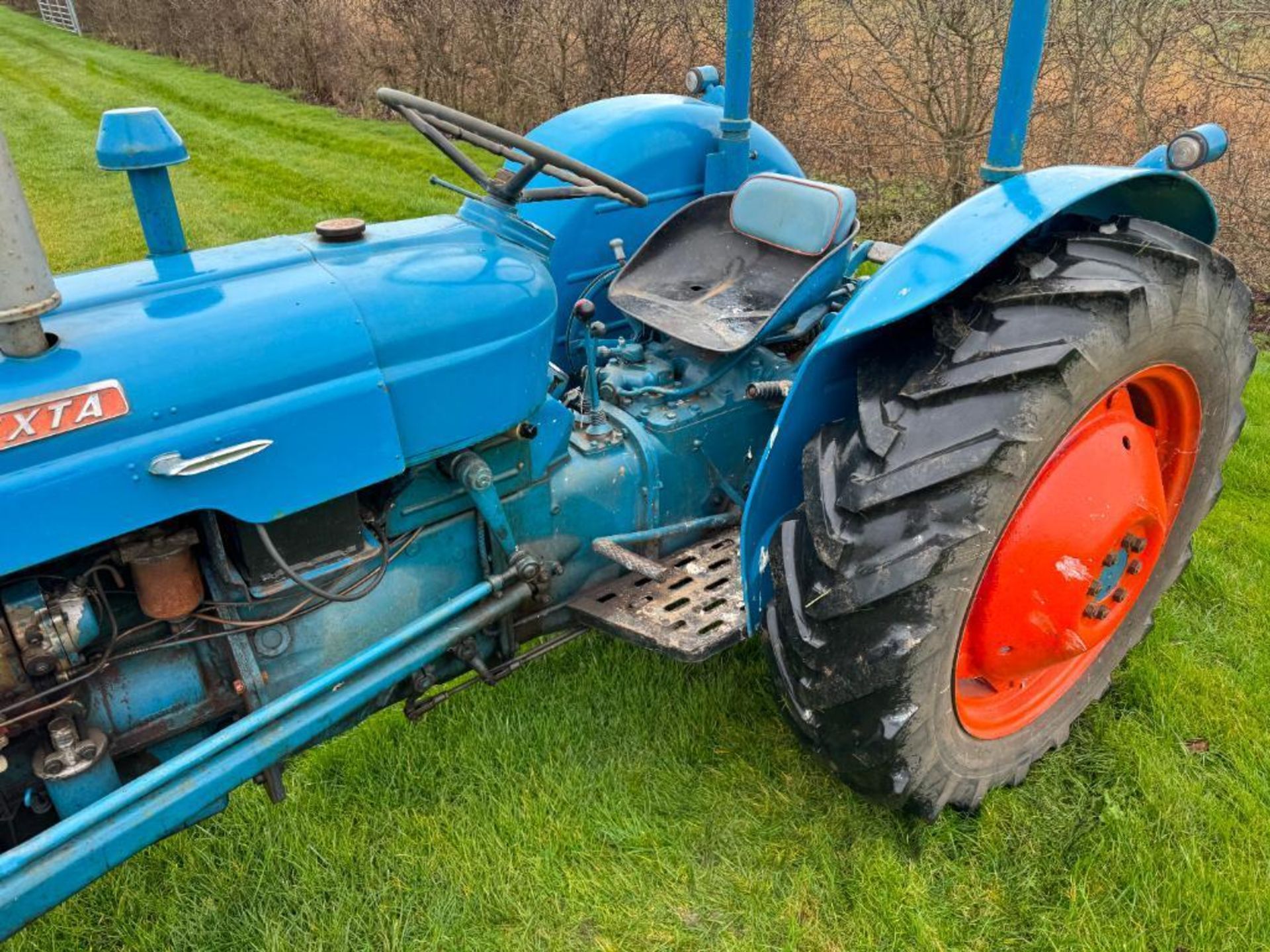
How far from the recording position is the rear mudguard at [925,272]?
1693 millimetres

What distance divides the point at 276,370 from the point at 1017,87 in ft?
4.78

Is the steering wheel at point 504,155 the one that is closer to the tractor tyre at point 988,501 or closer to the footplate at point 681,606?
the tractor tyre at point 988,501

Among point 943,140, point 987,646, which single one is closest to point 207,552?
point 987,646

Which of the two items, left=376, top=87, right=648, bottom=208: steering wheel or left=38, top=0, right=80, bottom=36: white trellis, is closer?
left=376, top=87, right=648, bottom=208: steering wheel

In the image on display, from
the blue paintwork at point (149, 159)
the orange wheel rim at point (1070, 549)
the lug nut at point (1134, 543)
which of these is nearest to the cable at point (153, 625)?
the blue paintwork at point (149, 159)

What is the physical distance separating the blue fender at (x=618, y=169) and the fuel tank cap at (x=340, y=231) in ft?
2.89

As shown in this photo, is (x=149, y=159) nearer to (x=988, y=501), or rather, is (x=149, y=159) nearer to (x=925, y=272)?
(x=925, y=272)

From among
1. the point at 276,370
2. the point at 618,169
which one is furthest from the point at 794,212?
the point at 276,370

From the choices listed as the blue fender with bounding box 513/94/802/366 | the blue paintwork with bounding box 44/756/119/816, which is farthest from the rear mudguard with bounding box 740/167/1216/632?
the blue paintwork with bounding box 44/756/119/816

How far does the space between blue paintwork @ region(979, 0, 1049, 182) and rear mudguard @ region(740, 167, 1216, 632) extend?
69 millimetres

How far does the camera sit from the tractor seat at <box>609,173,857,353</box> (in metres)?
2.48

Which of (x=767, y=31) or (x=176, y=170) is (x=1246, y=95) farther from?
(x=176, y=170)

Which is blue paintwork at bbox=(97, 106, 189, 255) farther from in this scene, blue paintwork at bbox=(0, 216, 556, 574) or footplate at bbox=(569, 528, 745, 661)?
footplate at bbox=(569, 528, 745, 661)

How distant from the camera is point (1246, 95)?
4.96 m
